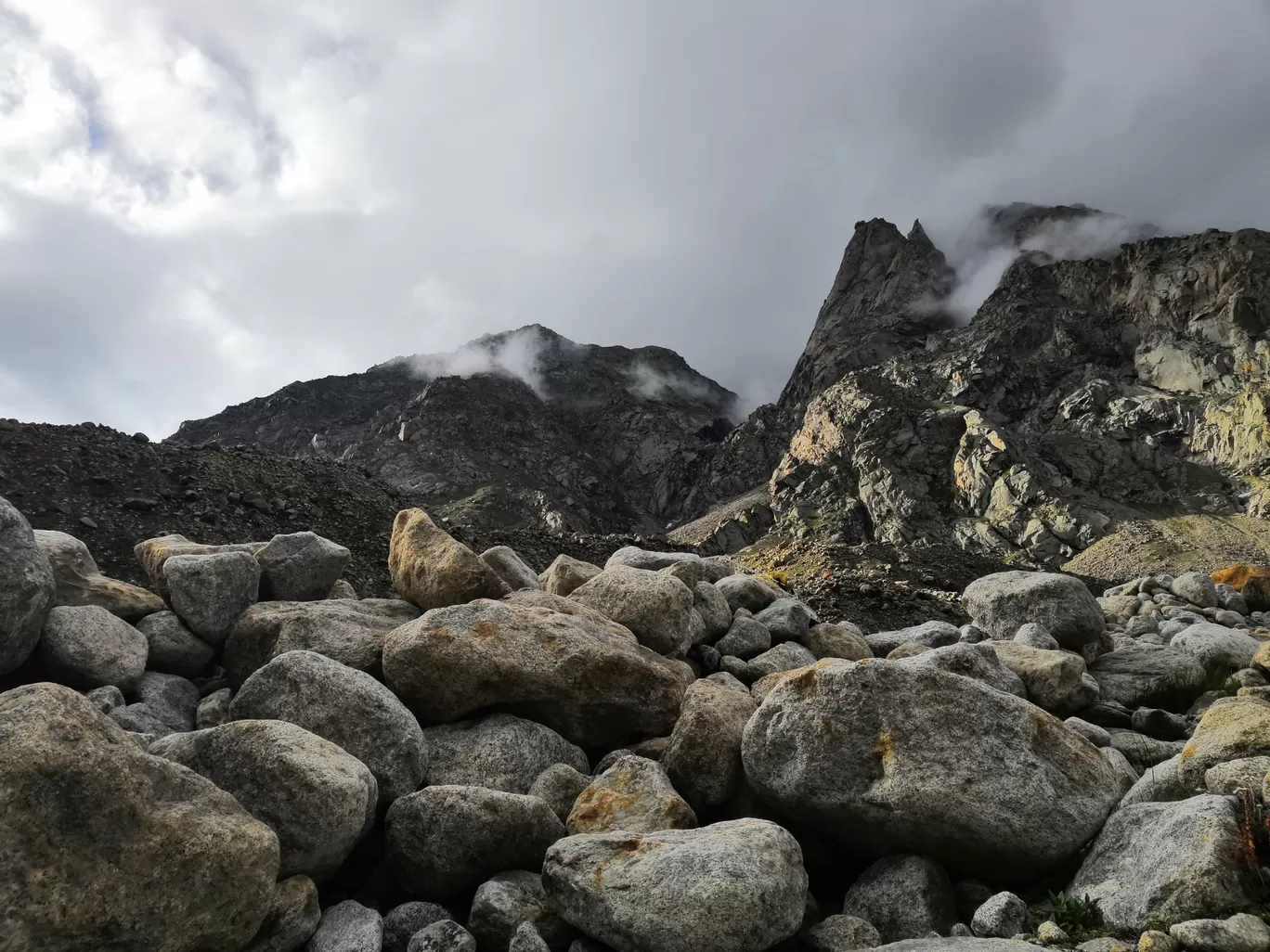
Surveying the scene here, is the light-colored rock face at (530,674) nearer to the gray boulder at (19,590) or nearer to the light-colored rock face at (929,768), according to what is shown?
the light-colored rock face at (929,768)

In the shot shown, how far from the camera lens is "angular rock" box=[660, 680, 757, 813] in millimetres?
9086

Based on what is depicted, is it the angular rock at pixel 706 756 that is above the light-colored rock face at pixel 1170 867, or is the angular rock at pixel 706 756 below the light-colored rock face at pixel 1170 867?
above

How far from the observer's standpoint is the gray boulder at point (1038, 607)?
671 inches

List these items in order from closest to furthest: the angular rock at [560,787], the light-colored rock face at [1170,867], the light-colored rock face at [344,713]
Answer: the light-colored rock face at [1170,867] < the light-colored rock face at [344,713] < the angular rock at [560,787]

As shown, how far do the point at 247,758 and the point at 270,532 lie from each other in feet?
75.8

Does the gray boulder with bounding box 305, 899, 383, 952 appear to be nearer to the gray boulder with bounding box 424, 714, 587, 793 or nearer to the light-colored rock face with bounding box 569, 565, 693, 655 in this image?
the gray boulder with bounding box 424, 714, 587, 793

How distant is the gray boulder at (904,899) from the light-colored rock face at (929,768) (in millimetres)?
248

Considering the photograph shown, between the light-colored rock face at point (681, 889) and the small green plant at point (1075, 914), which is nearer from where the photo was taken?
the light-colored rock face at point (681, 889)

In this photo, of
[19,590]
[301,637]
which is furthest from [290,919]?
[19,590]

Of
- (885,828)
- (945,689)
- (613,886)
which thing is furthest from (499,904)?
(945,689)

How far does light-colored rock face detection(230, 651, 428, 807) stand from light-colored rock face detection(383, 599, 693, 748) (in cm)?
106

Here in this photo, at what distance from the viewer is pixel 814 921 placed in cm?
746

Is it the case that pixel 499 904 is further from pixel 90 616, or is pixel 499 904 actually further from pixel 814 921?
pixel 90 616

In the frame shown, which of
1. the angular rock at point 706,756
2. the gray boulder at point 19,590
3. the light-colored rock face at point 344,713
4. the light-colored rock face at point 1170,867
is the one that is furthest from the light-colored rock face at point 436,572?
the light-colored rock face at point 1170,867
